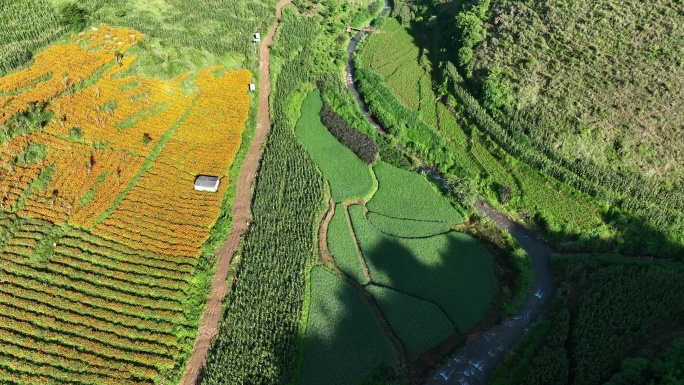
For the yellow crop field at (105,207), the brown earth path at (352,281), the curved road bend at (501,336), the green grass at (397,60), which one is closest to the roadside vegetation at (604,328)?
the curved road bend at (501,336)

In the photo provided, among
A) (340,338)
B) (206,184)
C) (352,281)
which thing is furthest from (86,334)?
(352,281)

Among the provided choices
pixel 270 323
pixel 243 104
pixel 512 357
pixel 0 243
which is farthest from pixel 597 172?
pixel 0 243

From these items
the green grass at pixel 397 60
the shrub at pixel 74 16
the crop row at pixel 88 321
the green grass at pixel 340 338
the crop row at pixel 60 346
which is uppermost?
A: the green grass at pixel 397 60

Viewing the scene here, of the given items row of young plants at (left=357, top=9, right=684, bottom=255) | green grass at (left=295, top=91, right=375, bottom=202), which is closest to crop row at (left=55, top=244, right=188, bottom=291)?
green grass at (left=295, top=91, right=375, bottom=202)

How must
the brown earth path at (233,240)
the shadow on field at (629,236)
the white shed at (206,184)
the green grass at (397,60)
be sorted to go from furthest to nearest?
the green grass at (397,60) → the white shed at (206,184) → the shadow on field at (629,236) → the brown earth path at (233,240)

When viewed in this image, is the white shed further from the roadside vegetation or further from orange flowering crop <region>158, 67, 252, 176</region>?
the roadside vegetation

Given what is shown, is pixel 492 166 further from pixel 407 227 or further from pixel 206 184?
pixel 206 184

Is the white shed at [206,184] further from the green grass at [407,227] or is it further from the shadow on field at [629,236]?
the shadow on field at [629,236]
